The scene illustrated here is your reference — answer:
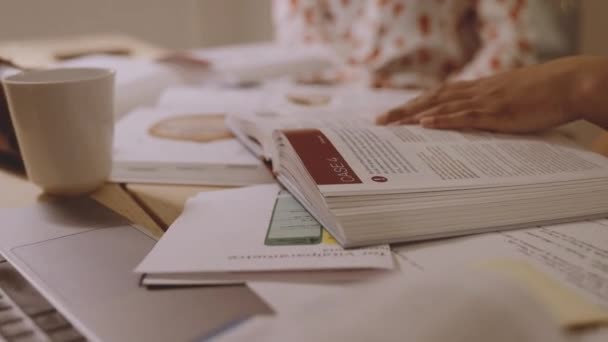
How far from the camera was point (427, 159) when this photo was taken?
0.51m

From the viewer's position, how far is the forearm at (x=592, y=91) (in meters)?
0.59

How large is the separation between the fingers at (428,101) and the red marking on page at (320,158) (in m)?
0.15

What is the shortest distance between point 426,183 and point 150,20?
2151mm

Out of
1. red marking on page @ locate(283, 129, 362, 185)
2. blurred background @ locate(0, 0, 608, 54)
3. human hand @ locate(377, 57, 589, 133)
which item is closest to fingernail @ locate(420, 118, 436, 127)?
human hand @ locate(377, 57, 589, 133)

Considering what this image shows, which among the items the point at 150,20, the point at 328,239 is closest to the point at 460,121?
the point at 328,239

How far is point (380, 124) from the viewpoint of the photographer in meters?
0.67

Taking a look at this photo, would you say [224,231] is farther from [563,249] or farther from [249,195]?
[563,249]

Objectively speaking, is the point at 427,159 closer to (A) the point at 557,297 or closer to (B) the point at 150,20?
(A) the point at 557,297

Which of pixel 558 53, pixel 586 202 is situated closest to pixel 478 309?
pixel 586 202

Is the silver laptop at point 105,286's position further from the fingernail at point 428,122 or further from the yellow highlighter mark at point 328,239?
the fingernail at point 428,122

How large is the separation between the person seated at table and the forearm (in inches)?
23.4

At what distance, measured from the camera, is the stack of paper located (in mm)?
374

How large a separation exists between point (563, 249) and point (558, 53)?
1019 millimetres

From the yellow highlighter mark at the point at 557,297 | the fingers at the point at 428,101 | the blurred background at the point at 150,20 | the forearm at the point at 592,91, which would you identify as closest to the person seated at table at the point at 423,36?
the fingers at the point at 428,101
